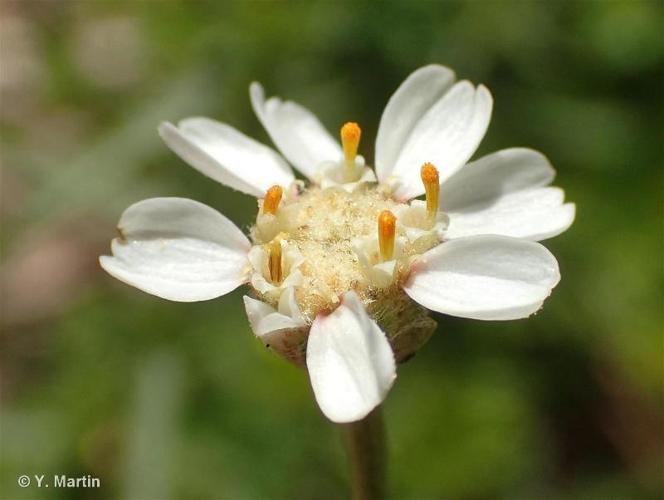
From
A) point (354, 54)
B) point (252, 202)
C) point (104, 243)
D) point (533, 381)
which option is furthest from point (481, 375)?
point (104, 243)

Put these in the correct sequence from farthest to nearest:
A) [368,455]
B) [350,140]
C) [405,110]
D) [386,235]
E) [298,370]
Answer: [298,370] < [405,110] < [350,140] < [368,455] < [386,235]

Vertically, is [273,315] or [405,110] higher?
[405,110]

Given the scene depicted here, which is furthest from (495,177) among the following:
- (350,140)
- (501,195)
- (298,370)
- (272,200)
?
(298,370)

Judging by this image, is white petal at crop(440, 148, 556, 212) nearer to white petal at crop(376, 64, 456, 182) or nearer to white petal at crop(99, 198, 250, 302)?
white petal at crop(376, 64, 456, 182)

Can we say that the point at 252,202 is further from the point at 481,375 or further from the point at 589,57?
the point at 589,57

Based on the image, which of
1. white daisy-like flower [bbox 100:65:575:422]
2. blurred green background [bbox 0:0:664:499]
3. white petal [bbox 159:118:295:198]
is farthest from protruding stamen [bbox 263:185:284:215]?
blurred green background [bbox 0:0:664:499]

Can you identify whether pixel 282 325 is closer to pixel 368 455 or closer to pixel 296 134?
pixel 368 455

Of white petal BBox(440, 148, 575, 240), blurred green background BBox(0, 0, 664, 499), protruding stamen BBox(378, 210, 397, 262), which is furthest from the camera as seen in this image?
blurred green background BBox(0, 0, 664, 499)
